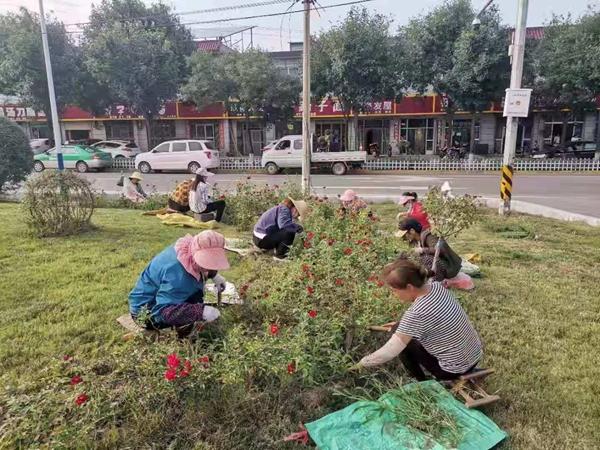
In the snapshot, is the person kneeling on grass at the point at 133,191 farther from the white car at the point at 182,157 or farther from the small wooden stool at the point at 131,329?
the white car at the point at 182,157

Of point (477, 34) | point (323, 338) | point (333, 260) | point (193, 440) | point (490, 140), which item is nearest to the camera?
point (193, 440)

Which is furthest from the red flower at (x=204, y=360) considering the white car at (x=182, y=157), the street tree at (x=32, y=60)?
the street tree at (x=32, y=60)

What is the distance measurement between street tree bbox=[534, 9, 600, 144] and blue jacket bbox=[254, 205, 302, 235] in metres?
16.9

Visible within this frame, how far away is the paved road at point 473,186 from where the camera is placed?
36.2 ft

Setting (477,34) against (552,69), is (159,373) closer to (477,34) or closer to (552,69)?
(477,34)

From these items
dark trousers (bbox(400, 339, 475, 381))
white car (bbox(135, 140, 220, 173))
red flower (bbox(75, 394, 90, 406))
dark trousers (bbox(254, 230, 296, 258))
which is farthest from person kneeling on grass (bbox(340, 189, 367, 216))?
white car (bbox(135, 140, 220, 173))

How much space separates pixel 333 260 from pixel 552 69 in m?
19.4

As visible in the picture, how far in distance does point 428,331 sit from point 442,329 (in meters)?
0.08

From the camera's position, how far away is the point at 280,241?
5664 mm

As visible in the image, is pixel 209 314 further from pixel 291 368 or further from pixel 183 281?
pixel 291 368

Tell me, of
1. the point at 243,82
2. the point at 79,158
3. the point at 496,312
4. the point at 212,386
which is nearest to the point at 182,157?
the point at 243,82

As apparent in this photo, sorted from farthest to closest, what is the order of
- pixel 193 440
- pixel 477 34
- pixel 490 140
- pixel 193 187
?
pixel 490 140 < pixel 477 34 < pixel 193 187 < pixel 193 440

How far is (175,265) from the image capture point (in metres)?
3.13

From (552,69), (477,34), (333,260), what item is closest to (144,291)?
(333,260)
